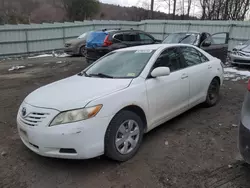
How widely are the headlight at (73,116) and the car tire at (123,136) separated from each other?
0.33 m

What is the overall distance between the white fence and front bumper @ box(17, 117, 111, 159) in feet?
42.7

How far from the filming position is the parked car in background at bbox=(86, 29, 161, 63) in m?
9.48

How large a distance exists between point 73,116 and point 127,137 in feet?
2.69

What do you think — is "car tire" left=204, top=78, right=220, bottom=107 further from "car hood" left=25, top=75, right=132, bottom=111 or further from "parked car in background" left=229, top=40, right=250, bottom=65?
"parked car in background" left=229, top=40, right=250, bottom=65

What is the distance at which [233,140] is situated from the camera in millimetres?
3893

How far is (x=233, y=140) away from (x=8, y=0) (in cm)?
3678

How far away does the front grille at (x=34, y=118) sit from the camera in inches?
116

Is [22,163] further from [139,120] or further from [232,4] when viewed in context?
[232,4]

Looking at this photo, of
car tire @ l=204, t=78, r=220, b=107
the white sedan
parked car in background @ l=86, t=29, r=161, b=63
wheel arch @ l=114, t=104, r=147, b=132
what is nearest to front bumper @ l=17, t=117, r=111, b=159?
the white sedan

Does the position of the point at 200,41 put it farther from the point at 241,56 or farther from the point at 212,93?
the point at 212,93

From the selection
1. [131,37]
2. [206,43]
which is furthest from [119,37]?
[206,43]

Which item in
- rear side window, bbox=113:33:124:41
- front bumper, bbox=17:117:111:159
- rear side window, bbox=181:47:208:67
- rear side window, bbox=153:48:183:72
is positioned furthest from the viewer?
rear side window, bbox=113:33:124:41

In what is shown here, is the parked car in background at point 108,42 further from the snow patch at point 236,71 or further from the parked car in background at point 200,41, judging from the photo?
the snow patch at point 236,71

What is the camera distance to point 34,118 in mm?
3023
